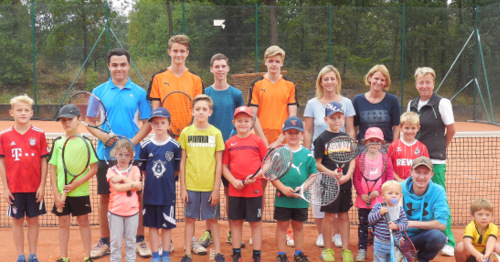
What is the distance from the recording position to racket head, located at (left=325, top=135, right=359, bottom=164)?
404 centimetres

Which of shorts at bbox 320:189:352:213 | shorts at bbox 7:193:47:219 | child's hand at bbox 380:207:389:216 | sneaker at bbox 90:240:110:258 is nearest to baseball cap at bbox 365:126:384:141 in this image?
shorts at bbox 320:189:352:213

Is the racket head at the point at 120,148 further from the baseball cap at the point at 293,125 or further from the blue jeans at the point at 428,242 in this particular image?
the blue jeans at the point at 428,242

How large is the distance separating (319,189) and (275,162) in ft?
1.54

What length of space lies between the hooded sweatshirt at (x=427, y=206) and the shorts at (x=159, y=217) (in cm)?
185

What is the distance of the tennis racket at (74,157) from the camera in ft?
13.3

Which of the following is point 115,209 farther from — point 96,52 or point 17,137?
point 96,52

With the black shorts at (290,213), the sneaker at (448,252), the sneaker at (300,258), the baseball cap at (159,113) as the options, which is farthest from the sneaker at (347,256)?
the baseball cap at (159,113)

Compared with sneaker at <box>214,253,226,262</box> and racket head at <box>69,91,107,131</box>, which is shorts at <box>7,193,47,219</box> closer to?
racket head at <box>69,91,107,131</box>

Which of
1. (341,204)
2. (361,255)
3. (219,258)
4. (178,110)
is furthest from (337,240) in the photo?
(178,110)

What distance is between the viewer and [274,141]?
4645 mm

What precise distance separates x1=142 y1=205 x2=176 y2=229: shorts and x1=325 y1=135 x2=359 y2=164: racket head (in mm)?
1375

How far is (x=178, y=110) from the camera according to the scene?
443 centimetres

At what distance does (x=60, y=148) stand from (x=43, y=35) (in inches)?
522

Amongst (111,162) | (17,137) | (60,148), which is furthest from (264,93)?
(17,137)
